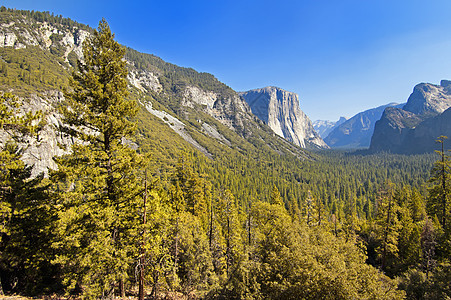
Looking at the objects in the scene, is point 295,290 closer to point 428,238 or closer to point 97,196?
point 97,196

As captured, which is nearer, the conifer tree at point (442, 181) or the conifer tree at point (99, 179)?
the conifer tree at point (99, 179)

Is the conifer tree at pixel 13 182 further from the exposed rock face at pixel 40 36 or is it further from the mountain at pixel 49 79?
the exposed rock face at pixel 40 36

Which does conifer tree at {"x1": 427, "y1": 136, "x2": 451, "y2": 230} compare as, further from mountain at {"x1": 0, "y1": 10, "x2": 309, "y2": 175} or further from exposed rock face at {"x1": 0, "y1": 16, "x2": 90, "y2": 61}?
exposed rock face at {"x1": 0, "y1": 16, "x2": 90, "y2": 61}

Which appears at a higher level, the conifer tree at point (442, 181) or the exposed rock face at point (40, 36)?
the exposed rock face at point (40, 36)

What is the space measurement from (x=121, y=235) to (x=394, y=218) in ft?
97.9

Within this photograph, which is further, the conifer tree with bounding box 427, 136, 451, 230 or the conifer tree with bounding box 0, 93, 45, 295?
the conifer tree with bounding box 427, 136, 451, 230

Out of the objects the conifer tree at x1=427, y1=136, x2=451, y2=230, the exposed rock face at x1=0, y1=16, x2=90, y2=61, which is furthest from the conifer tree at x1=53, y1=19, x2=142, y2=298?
the exposed rock face at x1=0, y1=16, x2=90, y2=61

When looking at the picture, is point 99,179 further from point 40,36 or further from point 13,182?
point 40,36

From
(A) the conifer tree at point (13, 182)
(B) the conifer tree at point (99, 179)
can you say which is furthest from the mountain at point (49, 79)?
(B) the conifer tree at point (99, 179)

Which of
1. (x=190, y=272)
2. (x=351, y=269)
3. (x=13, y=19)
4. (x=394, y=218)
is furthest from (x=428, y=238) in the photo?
(x=13, y=19)

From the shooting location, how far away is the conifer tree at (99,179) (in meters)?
9.50

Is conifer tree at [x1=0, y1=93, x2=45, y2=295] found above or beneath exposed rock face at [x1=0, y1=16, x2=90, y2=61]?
beneath

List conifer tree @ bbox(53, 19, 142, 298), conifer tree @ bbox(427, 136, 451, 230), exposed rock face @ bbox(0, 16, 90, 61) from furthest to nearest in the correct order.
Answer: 1. exposed rock face @ bbox(0, 16, 90, 61)
2. conifer tree @ bbox(427, 136, 451, 230)
3. conifer tree @ bbox(53, 19, 142, 298)

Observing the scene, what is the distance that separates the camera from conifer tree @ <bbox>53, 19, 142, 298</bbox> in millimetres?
9500
